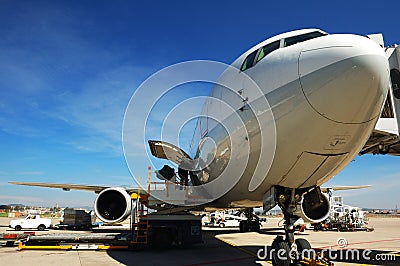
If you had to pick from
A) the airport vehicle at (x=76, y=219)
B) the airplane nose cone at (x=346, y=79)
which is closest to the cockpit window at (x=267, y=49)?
the airplane nose cone at (x=346, y=79)

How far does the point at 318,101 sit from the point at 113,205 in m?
8.66

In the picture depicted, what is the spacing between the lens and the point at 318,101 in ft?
15.1

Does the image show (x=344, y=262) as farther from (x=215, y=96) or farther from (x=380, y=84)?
(x=380, y=84)

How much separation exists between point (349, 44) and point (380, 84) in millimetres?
678

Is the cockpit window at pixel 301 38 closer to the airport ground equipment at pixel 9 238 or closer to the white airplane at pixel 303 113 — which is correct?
the white airplane at pixel 303 113

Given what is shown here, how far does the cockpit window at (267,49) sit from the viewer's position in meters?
5.88

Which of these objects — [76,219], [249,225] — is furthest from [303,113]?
[76,219]

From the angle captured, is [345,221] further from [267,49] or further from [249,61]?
[267,49]

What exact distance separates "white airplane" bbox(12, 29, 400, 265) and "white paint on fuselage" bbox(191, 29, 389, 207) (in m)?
0.01

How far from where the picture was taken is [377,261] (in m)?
9.16

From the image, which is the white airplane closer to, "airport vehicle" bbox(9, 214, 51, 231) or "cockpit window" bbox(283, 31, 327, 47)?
"cockpit window" bbox(283, 31, 327, 47)

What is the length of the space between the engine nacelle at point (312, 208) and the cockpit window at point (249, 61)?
2887mm

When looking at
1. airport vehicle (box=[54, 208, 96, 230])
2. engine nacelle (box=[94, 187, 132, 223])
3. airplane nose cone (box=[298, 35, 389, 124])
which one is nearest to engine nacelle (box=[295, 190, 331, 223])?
airplane nose cone (box=[298, 35, 389, 124])

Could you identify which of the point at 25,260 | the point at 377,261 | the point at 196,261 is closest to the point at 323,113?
the point at 196,261
